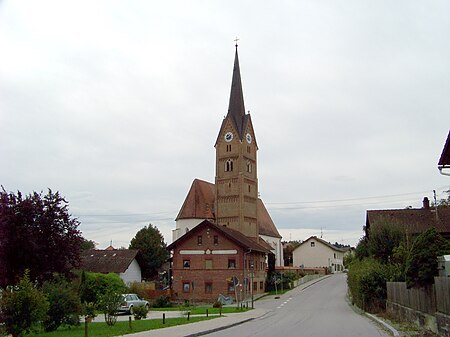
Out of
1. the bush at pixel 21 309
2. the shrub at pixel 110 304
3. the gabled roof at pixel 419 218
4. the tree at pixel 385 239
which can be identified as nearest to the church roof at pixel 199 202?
the gabled roof at pixel 419 218

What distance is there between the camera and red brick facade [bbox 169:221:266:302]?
54.6 m

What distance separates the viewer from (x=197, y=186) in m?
78.4

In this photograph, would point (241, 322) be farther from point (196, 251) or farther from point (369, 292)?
point (196, 251)

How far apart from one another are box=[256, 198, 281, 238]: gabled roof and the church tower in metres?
11.1

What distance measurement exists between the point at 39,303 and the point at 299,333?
9642mm

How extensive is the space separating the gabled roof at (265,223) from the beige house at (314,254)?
1666 cm

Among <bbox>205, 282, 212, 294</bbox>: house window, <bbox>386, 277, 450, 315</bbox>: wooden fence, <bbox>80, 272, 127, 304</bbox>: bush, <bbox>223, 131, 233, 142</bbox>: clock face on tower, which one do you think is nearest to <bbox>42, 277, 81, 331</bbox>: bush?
<bbox>386, 277, 450, 315</bbox>: wooden fence

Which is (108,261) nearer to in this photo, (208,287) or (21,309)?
(208,287)

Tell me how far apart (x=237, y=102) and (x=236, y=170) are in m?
10.1

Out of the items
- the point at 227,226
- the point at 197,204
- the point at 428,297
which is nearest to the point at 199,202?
the point at 197,204

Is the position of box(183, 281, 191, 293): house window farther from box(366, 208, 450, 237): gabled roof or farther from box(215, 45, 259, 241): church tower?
box(366, 208, 450, 237): gabled roof

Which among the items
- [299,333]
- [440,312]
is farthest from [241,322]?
[440,312]

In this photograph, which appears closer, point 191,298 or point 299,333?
point 299,333

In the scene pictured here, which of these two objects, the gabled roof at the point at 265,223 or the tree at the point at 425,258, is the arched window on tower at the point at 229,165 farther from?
the tree at the point at 425,258
